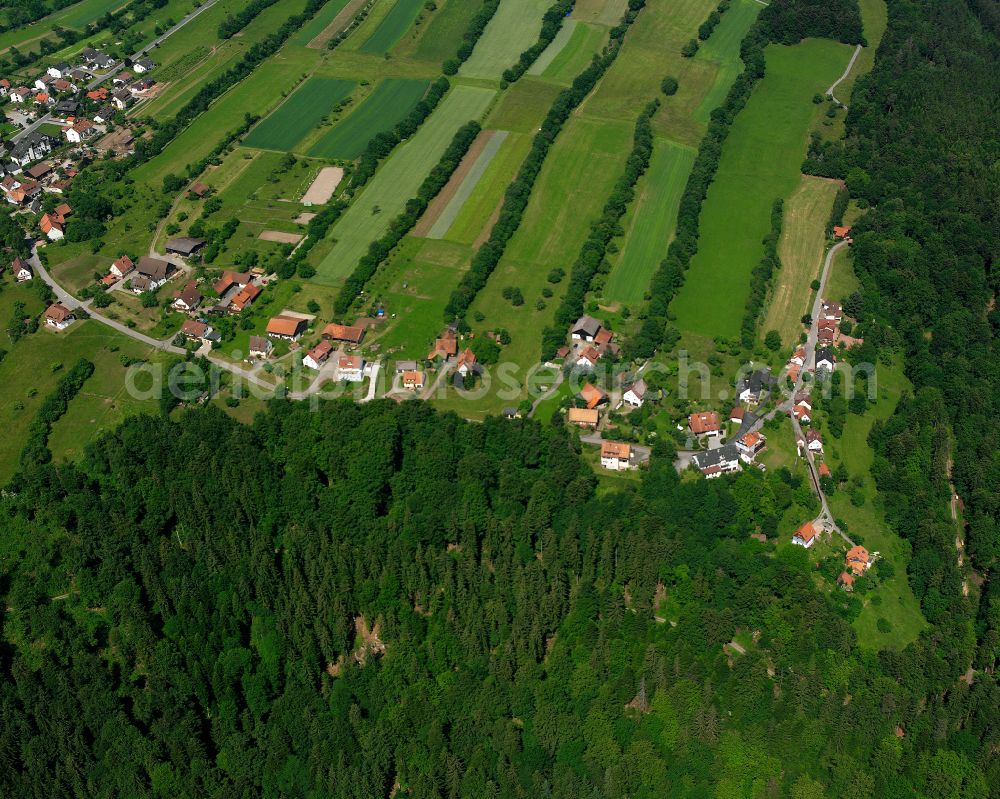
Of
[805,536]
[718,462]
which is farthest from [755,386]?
[805,536]

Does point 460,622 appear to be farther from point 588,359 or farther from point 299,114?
point 299,114

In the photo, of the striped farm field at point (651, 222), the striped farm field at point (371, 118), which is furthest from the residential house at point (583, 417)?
the striped farm field at point (371, 118)

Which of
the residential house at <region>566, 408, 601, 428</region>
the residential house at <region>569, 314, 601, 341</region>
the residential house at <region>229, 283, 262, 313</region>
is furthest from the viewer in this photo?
the residential house at <region>229, 283, 262, 313</region>

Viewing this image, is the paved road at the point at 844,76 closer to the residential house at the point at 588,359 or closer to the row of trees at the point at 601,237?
the row of trees at the point at 601,237

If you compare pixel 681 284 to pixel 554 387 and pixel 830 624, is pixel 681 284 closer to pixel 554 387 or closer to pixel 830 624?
pixel 554 387

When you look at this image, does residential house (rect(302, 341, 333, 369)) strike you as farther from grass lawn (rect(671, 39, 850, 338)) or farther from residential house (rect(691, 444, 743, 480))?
residential house (rect(691, 444, 743, 480))

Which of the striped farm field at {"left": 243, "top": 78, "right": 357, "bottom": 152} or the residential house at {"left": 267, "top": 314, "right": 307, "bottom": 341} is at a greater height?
the striped farm field at {"left": 243, "top": 78, "right": 357, "bottom": 152}

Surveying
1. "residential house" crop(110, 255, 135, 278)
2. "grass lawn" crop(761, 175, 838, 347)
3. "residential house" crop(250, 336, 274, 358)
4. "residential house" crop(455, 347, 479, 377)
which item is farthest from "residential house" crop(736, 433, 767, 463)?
"residential house" crop(110, 255, 135, 278)
